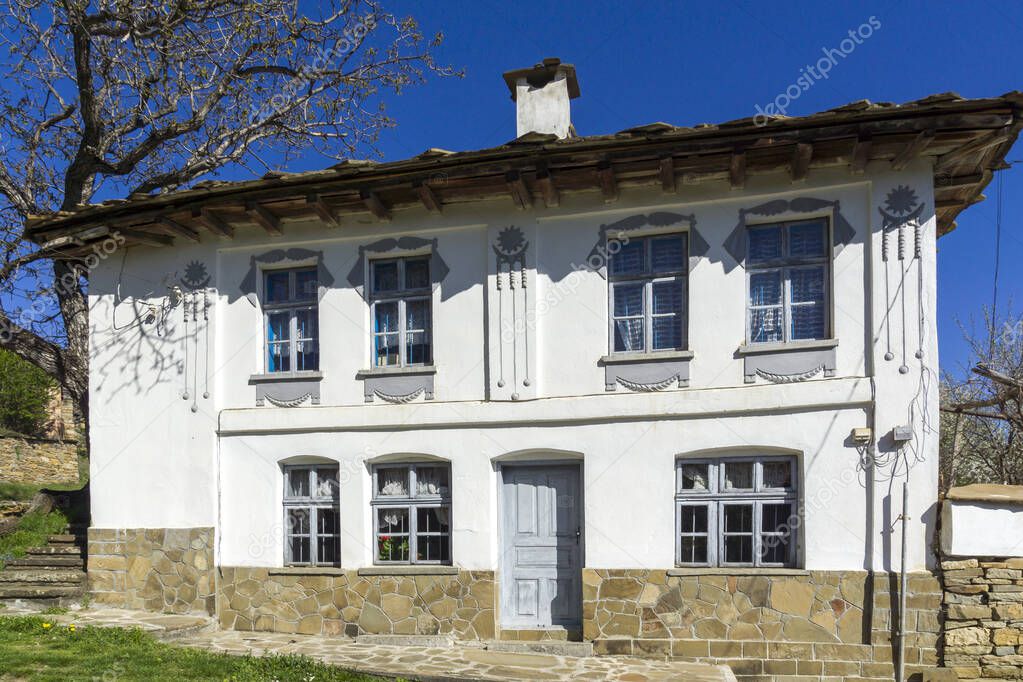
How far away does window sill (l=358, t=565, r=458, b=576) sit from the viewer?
9.01m

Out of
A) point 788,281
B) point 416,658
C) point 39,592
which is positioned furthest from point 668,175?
point 39,592

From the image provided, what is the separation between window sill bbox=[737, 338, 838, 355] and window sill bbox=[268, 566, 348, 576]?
532 cm

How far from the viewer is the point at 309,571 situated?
31.0 ft

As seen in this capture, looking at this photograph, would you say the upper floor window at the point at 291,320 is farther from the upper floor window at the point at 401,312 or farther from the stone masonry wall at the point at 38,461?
the stone masonry wall at the point at 38,461

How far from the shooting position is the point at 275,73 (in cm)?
1291

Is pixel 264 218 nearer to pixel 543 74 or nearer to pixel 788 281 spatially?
pixel 543 74

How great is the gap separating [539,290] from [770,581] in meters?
4.01

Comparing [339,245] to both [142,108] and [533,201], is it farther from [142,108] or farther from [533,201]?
[142,108]

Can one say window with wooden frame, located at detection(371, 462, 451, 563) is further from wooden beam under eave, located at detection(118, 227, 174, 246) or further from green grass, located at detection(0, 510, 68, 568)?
green grass, located at detection(0, 510, 68, 568)

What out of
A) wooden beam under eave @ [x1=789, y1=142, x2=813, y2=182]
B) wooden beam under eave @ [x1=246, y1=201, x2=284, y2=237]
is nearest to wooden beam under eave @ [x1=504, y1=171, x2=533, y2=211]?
wooden beam under eave @ [x1=789, y1=142, x2=813, y2=182]

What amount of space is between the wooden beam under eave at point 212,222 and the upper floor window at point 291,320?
716mm

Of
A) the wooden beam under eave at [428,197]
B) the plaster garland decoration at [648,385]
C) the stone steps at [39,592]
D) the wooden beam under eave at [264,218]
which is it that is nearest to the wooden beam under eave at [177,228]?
the wooden beam under eave at [264,218]

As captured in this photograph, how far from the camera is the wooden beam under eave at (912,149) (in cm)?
743

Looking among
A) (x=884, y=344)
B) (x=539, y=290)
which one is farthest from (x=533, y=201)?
(x=884, y=344)
